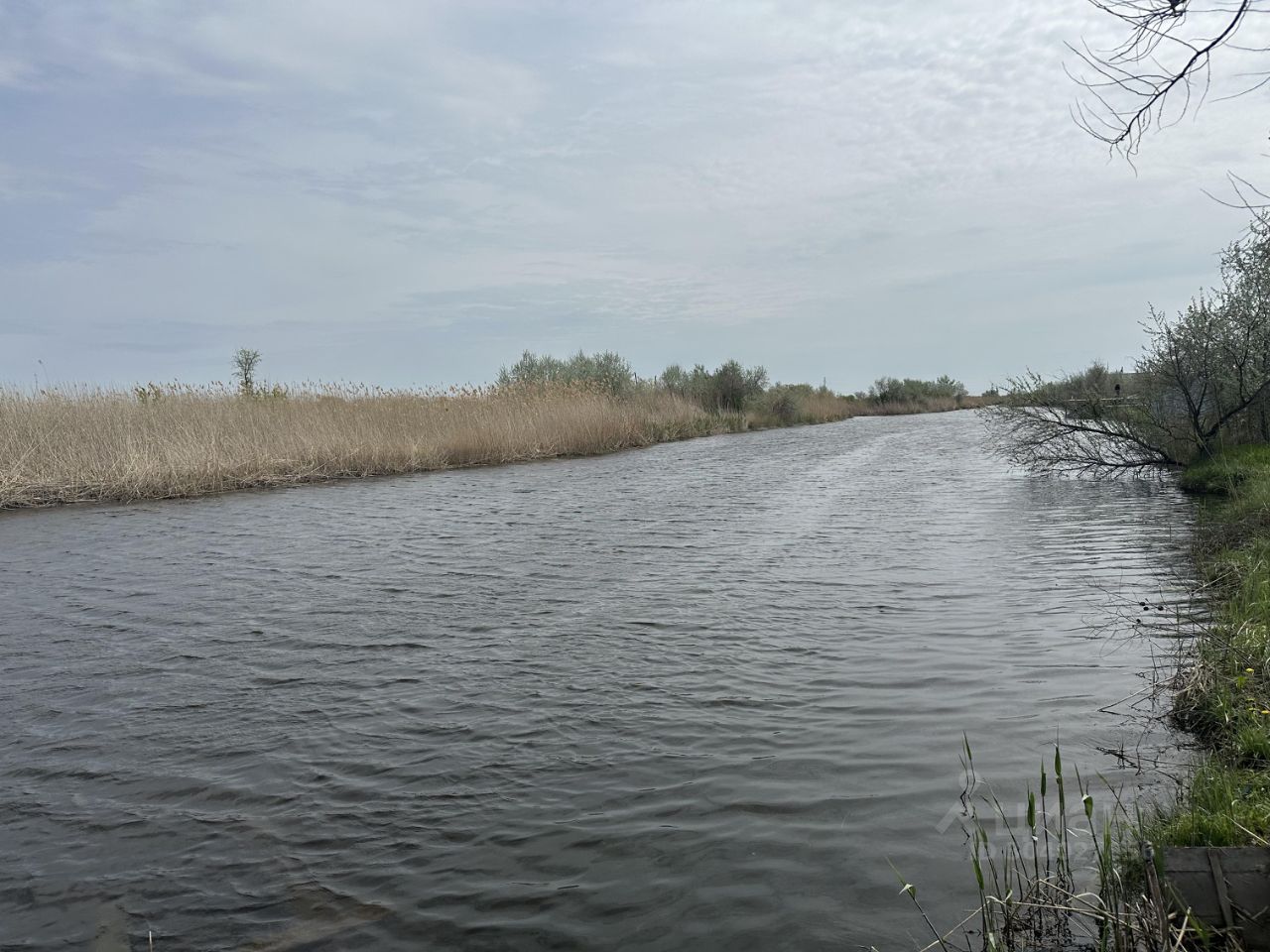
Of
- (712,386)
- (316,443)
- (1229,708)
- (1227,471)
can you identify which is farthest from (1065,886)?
(712,386)

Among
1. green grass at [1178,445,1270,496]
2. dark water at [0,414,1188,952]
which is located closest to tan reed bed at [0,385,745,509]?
dark water at [0,414,1188,952]

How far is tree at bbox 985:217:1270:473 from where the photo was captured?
12555 mm

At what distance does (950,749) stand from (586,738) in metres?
1.70

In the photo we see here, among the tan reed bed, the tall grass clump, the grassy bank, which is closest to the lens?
the tall grass clump

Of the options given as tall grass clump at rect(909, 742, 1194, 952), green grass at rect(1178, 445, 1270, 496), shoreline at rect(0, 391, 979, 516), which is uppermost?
shoreline at rect(0, 391, 979, 516)

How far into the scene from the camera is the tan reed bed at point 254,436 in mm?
14773

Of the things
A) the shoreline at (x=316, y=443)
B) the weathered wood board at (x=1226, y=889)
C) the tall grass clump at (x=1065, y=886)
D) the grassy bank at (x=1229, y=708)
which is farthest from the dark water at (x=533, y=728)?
the shoreline at (x=316, y=443)

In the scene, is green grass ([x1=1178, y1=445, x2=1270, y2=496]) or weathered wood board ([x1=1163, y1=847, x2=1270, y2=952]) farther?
green grass ([x1=1178, y1=445, x2=1270, y2=496])

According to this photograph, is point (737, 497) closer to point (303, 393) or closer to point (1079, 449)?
point (1079, 449)

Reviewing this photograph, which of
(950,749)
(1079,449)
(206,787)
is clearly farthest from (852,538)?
(1079,449)

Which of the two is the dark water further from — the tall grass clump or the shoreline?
the shoreline

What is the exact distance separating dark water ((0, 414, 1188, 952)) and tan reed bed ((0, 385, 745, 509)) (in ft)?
17.7

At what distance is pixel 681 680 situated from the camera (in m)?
5.00

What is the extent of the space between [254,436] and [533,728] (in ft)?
49.9
